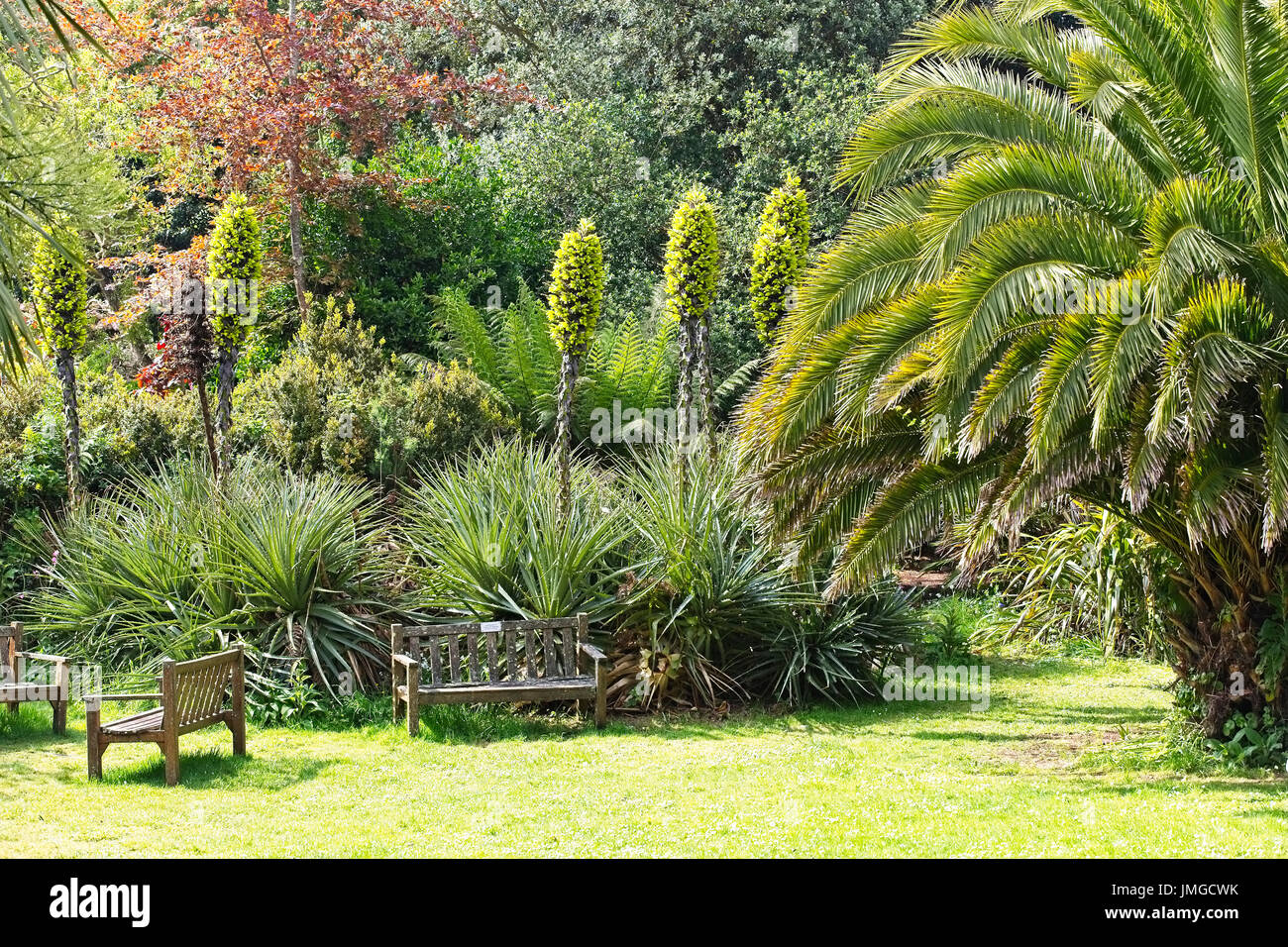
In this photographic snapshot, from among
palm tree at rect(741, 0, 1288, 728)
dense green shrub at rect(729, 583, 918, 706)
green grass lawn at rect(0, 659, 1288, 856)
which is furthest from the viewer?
dense green shrub at rect(729, 583, 918, 706)

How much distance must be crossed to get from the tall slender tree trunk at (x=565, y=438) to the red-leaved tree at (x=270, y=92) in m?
6.17

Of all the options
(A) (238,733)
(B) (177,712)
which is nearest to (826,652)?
(A) (238,733)

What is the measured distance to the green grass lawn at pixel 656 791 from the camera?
6.32 metres

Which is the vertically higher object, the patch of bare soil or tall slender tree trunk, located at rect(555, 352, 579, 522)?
tall slender tree trunk, located at rect(555, 352, 579, 522)

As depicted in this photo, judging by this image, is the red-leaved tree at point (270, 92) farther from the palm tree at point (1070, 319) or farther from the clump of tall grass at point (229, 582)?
the palm tree at point (1070, 319)

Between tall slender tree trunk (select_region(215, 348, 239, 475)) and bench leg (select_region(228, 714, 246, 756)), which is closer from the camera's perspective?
bench leg (select_region(228, 714, 246, 756))

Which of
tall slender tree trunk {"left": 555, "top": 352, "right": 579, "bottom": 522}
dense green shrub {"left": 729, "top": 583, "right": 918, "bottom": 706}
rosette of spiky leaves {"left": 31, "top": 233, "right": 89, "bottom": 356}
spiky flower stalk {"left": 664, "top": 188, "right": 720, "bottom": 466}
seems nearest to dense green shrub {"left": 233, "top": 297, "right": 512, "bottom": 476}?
tall slender tree trunk {"left": 555, "top": 352, "right": 579, "bottom": 522}

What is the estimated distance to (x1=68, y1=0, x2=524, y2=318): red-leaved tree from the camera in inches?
637

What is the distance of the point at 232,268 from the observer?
11672 mm

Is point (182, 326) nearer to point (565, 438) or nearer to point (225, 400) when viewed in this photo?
point (225, 400)

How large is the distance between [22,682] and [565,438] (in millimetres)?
4455

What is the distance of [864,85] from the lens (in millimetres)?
19797

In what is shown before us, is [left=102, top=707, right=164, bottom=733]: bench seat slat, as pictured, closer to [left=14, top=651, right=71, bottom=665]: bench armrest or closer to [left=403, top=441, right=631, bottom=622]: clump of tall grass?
[left=14, top=651, right=71, bottom=665]: bench armrest

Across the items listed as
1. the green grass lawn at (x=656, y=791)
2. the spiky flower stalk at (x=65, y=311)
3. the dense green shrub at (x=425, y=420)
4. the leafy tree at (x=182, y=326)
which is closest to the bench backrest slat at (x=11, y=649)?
the green grass lawn at (x=656, y=791)
